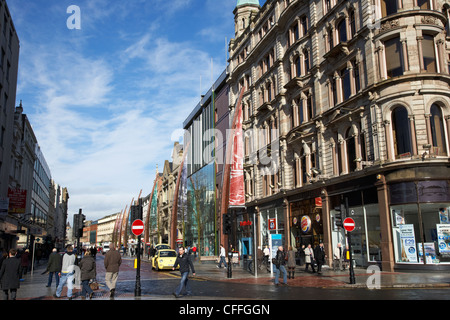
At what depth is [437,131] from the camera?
23312 mm

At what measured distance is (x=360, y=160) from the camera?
2564 centimetres

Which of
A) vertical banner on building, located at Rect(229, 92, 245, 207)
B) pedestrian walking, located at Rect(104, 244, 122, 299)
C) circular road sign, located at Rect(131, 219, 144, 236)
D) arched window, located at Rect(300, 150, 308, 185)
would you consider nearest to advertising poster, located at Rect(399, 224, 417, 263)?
arched window, located at Rect(300, 150, 308, 185)

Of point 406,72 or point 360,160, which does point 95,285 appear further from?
point 406,72

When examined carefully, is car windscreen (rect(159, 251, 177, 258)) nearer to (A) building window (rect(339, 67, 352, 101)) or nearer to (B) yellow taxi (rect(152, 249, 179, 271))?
(B) yellow taxi (rect(152, 249, 179, 271))

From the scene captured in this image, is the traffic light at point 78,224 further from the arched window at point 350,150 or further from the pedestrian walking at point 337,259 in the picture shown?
the arched window at point 350,150

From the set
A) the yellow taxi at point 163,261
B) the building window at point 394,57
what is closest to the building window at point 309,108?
the building window at point 394,57

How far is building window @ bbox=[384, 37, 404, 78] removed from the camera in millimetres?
24203

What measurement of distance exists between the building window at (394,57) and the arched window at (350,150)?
15.8ft

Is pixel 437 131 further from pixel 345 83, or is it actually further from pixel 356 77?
pixel 345 83

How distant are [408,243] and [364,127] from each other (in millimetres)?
7581

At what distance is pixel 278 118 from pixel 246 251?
1586 cm

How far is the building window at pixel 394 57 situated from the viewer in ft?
79.4

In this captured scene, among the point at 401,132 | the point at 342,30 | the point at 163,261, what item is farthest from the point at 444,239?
the point at 163,261

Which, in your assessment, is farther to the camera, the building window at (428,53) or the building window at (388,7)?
the building window at (388,7)
